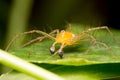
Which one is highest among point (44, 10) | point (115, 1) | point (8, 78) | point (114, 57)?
point (114, 57)

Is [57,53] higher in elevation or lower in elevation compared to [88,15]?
higher

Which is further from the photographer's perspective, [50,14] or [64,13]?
[50,14]

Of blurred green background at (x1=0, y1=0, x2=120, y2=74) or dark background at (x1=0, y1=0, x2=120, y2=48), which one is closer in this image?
blurred green background at (x1=0, y1=0, x2=120, y2=74)

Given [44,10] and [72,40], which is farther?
[44,10]

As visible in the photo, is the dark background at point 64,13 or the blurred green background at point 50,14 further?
the dark background at point 64,13

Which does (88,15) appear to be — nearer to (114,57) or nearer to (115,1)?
(115,1)

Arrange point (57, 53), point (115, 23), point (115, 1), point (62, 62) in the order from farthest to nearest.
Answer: point (115, 1) → point (115, 23) → point (57, 53) → point (62, 62)

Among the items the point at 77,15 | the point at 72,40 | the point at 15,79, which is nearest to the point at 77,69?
the point at 15,79

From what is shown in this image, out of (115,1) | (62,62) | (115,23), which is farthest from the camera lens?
(115,1)
